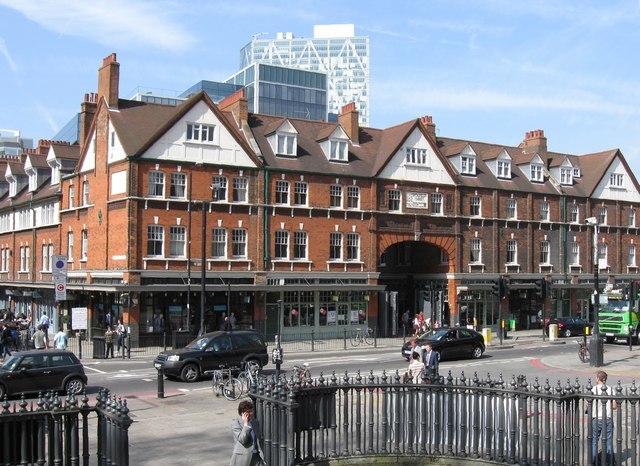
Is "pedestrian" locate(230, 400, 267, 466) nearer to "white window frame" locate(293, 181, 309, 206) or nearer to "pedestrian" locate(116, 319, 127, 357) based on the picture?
"pedestrian" locate(116, 319, 127, 357)

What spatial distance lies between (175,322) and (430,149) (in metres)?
21.3

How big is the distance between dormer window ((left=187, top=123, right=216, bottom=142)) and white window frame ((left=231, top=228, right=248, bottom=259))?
558 cm

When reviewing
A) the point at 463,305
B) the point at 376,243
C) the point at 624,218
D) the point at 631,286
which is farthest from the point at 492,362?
the point at 624,218

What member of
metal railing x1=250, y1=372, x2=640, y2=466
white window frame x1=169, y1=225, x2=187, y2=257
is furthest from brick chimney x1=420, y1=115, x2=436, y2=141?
metal railing x1=250, y1=372, x2=640, y2=466

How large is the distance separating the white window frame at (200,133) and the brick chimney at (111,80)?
4995 mm

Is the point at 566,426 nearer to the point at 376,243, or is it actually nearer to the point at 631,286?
the point at 631,286

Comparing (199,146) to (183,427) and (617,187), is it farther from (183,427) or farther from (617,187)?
(617,187)

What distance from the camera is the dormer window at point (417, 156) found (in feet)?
157

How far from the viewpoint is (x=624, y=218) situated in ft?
199

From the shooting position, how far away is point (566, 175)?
57812mm

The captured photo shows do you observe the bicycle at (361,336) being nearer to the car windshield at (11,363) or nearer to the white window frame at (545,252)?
the white window frame at (545,252)

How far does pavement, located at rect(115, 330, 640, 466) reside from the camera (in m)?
13.6

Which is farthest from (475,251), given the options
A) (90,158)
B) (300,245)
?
(90,158)

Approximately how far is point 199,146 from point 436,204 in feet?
58.1
